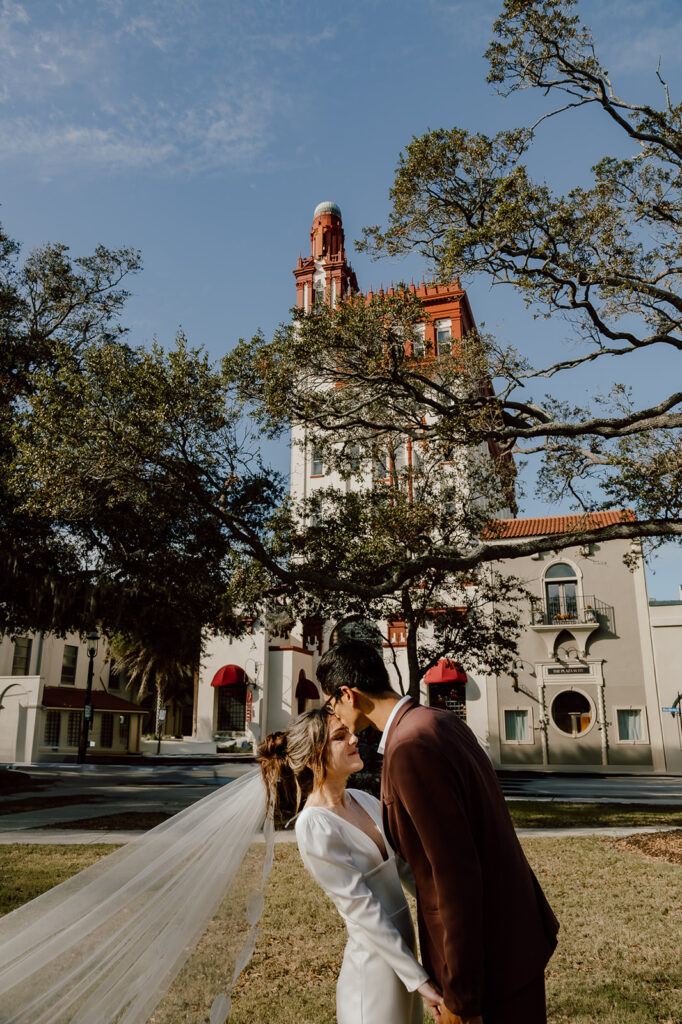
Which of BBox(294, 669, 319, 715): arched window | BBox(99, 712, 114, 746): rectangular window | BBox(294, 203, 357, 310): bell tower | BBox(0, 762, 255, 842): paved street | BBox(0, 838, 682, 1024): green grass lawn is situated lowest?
BBox(0, 762, 255, 842): paved street

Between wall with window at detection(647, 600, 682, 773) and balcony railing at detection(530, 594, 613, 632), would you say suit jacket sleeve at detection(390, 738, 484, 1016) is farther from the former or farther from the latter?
wall with window at detection(647, 600, 682, 773)

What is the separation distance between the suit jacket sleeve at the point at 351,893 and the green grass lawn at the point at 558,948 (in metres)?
0.68

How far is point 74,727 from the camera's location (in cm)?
3453

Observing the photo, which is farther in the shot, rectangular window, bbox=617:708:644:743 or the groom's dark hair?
rectangular window, bbox=617:708:644:743

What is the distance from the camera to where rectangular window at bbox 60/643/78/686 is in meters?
36.7

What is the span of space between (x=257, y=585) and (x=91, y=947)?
40.5ft

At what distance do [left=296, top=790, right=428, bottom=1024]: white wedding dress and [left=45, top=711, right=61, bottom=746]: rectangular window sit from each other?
1352 inches

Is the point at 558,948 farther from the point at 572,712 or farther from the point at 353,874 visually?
the point at 572,712

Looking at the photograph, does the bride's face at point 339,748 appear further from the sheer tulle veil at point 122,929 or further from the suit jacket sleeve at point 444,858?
the sheer tulle veil at point 122,929

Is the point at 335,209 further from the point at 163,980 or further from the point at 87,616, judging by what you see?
the point at 163,980

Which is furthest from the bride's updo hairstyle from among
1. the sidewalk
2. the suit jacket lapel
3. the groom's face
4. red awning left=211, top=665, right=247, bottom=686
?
red awning left=211, top=665, right=247, bottom=686

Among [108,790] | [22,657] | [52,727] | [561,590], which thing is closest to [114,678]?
[52,727]

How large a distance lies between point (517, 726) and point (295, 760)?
30.7 meters

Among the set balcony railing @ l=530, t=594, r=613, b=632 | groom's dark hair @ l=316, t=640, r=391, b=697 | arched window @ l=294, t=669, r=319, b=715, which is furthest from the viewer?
arched window @ l=294, t=669, r=319, b=715
